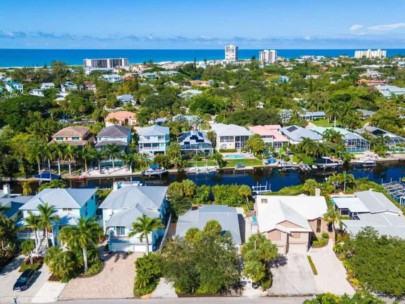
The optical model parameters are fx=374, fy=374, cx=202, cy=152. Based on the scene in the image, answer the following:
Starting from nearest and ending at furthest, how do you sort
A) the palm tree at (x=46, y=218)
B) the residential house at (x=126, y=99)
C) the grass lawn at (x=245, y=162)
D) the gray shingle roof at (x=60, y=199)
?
the palm tree at (x=46, y=218) < the gray shingle roof at (x=60, y=199) < the grass lawn at (x=245, y=162) < the residential house at (x=126, y=99)

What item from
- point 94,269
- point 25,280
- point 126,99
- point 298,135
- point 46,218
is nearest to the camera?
point 25,280

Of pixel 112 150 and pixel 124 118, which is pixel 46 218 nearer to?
pixel 112 150

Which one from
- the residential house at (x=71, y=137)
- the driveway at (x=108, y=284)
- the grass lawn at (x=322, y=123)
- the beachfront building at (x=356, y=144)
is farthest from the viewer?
the grass lawn at (x=322, y=123)

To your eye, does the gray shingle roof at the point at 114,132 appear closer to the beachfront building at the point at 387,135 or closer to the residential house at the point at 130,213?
the residential house at the point at 130,213

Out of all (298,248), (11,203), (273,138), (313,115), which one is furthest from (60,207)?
(313,115)

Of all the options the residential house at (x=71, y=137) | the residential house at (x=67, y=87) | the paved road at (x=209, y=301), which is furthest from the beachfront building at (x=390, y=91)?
the residential house at (x=67, y=87)

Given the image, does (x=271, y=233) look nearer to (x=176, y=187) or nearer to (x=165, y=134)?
(x=176, y=187)

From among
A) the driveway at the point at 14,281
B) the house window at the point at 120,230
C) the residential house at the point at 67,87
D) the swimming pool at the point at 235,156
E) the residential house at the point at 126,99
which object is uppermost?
the residential house at the point at 67,87

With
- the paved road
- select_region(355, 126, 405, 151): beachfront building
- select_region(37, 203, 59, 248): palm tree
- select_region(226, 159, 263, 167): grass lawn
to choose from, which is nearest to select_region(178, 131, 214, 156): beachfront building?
select_region(226, 159, 263, 167): grass lawn
